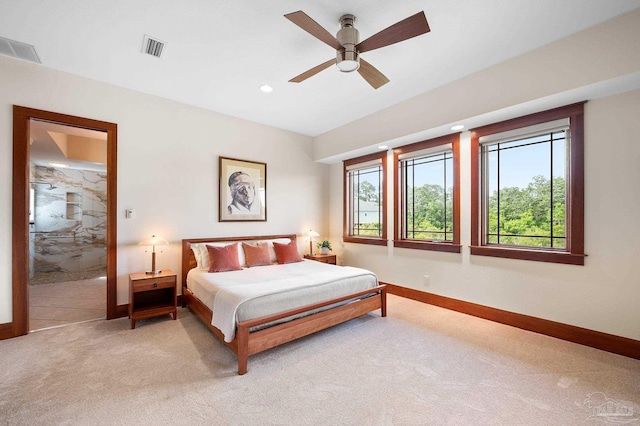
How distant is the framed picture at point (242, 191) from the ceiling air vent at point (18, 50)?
2294 millimetres

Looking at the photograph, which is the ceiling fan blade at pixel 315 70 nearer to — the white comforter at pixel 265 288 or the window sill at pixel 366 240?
the white comforter at pixel 265 288

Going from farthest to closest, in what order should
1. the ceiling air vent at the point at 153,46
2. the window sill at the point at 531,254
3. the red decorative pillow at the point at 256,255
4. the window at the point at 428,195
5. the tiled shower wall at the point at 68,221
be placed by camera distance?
the tiled shower wall at the point at 68,221 < the red decorative pillow at the point at 256,255 < the window at the point at 428,195 < the window sill at the point at 531,254 < the ceiling air vent at the point at 153,46

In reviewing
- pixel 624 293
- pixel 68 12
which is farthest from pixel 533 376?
pixel 68 12

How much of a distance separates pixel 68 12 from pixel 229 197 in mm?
2777

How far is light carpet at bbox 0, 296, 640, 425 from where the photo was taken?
1.81 m

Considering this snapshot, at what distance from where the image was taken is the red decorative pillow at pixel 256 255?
13.6 feet

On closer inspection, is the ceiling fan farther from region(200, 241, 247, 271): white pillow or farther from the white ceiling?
region(200, 241, 247, 271): white pillow

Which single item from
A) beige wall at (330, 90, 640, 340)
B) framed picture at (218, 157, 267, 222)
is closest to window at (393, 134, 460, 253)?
beige wall at (330, 90, 640, 340)

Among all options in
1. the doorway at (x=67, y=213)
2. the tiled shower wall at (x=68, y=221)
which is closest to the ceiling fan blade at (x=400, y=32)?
the doorway at (x=67, y=213)

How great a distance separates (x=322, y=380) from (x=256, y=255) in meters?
2.34

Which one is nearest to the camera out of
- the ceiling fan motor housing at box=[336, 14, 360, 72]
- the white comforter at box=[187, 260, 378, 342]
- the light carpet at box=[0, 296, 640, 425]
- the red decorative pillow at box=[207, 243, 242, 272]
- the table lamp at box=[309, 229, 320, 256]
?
the light carpet at box=[0, 296, 640, 425]

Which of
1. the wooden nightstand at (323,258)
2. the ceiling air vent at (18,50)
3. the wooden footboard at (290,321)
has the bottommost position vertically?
the wooden footboard at (290,321)

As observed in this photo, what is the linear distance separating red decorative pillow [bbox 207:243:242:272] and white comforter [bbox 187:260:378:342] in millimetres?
126

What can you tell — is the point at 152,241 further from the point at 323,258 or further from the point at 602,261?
the point at 602,261
